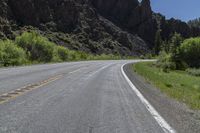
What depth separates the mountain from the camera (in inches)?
4879

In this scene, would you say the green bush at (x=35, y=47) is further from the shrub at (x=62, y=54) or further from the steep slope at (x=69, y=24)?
the steep slope at (x=69, y=24)

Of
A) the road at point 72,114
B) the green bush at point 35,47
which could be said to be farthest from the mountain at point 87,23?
the road at point 72,114

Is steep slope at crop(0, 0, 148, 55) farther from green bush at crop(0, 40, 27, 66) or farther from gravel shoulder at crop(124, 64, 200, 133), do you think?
gravel shoulder at crop(124, 64, 200, 133)

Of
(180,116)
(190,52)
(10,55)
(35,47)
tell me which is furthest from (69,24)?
(180,116)

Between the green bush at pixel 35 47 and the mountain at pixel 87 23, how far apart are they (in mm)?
33465

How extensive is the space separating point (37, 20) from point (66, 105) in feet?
392

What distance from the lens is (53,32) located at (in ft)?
427

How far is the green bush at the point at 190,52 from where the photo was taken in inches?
4434

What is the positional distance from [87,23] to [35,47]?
79768mm

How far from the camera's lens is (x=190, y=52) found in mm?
116625

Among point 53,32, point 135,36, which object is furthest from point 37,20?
point 135,36

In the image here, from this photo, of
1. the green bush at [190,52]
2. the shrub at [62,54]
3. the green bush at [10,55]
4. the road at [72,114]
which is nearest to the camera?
the road at [72,114]

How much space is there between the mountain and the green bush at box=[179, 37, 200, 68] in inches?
1155

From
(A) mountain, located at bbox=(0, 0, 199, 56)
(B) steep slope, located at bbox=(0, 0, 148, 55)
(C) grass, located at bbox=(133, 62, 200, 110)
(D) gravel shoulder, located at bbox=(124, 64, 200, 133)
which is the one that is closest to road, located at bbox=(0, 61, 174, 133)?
(D) gravel shoulder, located at bbox=(124, 64, 200, 133)
